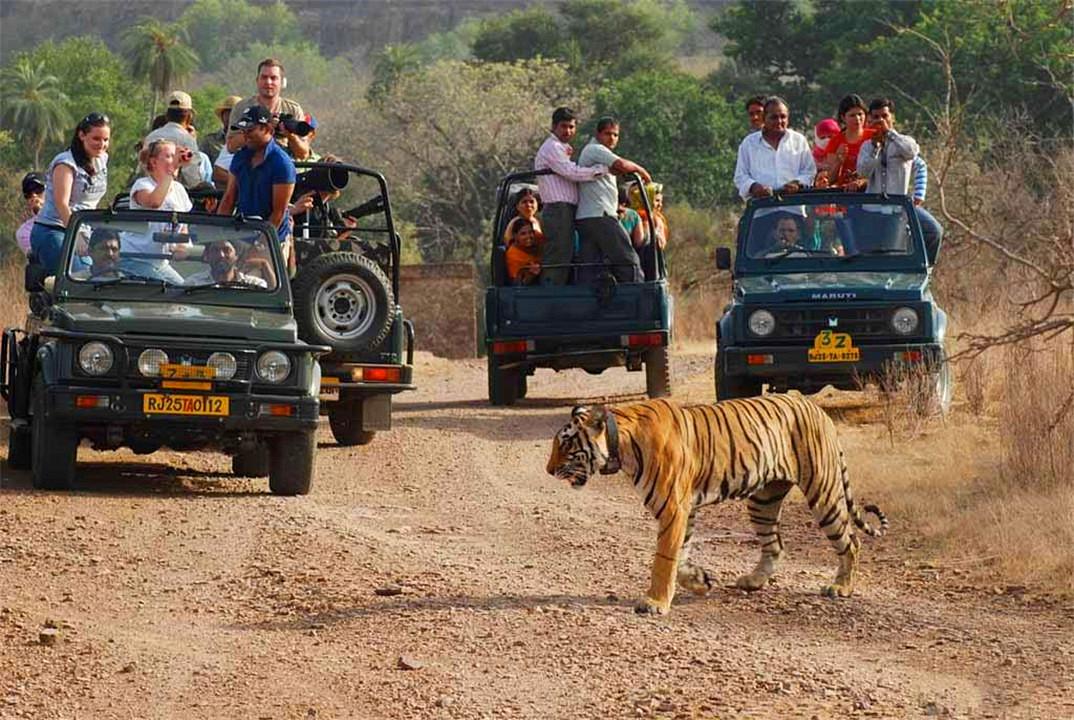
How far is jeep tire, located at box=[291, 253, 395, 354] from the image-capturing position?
13.0m

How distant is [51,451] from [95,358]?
0.54 meters

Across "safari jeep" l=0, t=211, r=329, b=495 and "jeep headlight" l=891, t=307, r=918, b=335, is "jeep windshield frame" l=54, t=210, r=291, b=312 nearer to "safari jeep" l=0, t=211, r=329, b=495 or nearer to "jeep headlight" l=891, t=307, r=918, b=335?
"safari jeep" l=0, t=211, r=329, b=495

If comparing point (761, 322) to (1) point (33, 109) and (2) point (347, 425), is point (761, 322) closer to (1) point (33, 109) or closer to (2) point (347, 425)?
(2) point (347, 425)

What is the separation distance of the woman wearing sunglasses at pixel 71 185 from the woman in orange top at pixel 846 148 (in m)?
5.59

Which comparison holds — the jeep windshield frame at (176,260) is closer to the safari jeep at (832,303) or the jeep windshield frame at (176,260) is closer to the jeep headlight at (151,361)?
the jeep headlight at (151,361)

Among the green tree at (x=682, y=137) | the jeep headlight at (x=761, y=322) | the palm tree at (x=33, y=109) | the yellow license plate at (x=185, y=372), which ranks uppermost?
the palm tree at (x=33, y=109)

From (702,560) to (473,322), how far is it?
18.8 m

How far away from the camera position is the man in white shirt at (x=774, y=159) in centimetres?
1598

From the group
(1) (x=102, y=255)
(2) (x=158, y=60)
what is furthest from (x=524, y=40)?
(1) (x=102, y=255)

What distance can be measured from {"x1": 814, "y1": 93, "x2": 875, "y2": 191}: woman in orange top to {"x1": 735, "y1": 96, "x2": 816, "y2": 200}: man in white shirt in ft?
0.52

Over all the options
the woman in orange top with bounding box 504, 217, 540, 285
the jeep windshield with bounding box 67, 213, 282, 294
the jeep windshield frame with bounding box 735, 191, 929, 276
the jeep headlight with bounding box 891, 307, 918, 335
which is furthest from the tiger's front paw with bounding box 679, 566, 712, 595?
the woman in orange top with bounding box 504, 217, 540, 285

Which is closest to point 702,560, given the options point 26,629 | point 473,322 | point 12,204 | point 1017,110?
point 26,629

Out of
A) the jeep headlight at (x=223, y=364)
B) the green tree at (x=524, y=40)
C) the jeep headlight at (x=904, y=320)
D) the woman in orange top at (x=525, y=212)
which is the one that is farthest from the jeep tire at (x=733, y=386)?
the green tree at (x=524, y=40)

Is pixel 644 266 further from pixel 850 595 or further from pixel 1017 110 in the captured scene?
pixel 1017 110
